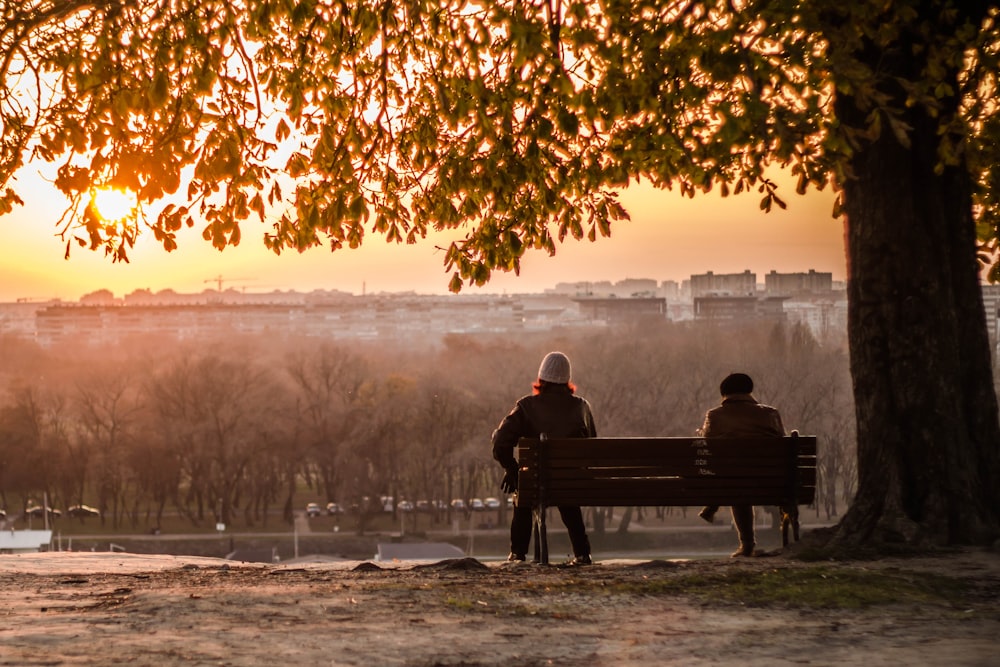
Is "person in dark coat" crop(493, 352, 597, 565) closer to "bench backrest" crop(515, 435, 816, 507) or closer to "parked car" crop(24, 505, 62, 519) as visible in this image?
"bench backrest" crop(515, 435, 816, 507)

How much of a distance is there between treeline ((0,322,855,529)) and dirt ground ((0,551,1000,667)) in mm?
59104

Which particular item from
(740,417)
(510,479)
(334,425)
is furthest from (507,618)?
(334,425)

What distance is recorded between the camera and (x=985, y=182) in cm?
1403

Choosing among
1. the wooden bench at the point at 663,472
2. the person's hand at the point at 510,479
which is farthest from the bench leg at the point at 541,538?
the person's hand at the point at 510,479

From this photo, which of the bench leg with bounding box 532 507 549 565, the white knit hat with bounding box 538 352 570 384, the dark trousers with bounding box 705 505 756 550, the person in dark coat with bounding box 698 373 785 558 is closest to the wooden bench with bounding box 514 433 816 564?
the bench leg with bounding box 532 507 549 565

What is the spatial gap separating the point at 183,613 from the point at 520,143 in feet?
17.1

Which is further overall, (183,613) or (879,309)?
(879,309)

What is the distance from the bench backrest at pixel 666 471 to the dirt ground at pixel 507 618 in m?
0.80

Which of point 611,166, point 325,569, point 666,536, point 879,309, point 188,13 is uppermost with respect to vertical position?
point 188,13

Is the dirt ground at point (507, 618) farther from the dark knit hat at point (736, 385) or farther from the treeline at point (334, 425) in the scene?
the treeline at point (334, 425)

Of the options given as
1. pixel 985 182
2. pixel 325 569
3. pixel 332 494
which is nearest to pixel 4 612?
pixel 325 569

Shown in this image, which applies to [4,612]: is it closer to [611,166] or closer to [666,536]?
[611,166]

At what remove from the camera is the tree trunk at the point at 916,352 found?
10500 millimetres

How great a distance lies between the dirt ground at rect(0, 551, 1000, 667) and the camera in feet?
20.9
